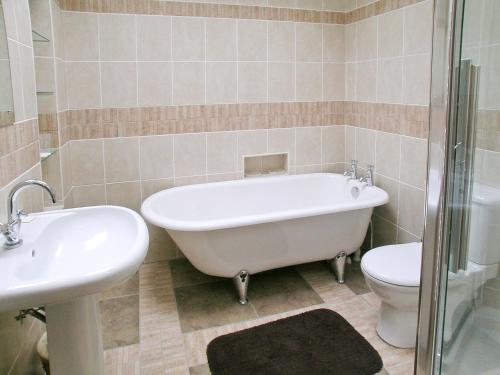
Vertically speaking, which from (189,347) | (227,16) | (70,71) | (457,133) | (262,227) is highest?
Answer: (227,16)

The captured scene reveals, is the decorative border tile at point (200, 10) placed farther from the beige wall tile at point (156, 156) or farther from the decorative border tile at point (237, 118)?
the beige wall tile at point (156, 156)

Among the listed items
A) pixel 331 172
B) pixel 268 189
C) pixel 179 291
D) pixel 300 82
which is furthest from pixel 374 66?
pixel 179 291

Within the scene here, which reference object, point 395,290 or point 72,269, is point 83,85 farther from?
point 395,290

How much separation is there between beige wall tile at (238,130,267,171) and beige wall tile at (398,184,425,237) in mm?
1166

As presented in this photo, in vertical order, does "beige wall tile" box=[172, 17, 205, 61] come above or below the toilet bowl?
above

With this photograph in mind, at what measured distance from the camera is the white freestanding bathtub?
252 cm

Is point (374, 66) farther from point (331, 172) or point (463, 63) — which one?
point (463, 63)

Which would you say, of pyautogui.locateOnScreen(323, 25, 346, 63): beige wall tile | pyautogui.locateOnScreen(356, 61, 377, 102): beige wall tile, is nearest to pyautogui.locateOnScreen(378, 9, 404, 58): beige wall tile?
pyautogui.locateOnScreen(356, 61, 377, 102): beige wall tile

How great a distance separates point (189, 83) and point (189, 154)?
21.8 inches

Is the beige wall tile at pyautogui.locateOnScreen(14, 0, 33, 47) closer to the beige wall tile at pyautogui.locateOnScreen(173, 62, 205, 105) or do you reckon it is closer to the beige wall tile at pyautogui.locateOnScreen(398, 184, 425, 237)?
the beige wall tile at pyautogui.locateOnScreen(173, 62, 205, 105)

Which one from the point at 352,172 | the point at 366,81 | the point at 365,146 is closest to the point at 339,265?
the point at 352,172

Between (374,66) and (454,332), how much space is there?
2501 millimetres

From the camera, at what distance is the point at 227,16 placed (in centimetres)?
324

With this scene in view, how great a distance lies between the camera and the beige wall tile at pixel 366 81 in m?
3.28
